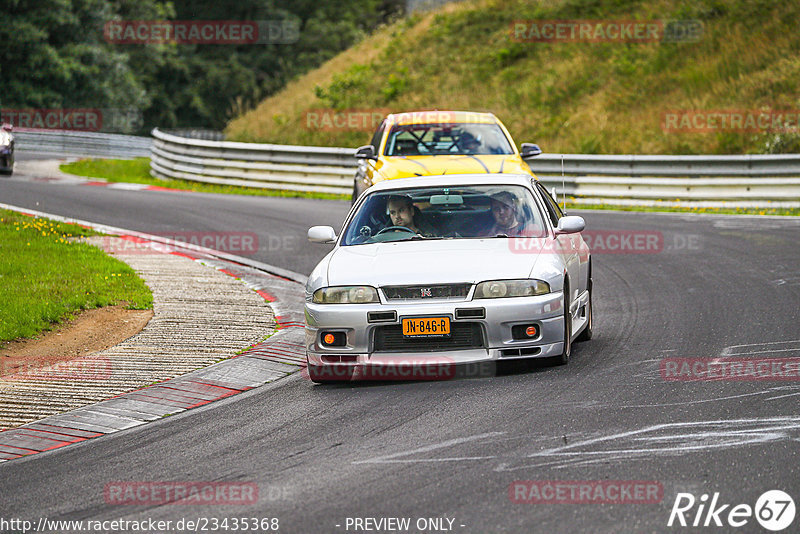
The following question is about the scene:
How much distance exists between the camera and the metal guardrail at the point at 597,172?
66.6ft

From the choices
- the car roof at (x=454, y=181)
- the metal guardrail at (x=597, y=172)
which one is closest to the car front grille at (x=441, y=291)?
the car roof at (x=454, y=181)

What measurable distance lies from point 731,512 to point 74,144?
36.3m

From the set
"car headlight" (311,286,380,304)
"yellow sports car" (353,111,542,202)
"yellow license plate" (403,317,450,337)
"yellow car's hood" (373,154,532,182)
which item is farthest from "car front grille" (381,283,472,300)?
"yellow sports car" (353,111,542,202)

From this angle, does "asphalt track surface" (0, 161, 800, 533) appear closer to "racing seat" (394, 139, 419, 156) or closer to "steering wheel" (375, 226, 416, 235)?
"steering wheel" (375, 226, 416, 235)

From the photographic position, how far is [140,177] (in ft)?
97.0

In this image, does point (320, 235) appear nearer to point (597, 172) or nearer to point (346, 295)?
point (346, 295)

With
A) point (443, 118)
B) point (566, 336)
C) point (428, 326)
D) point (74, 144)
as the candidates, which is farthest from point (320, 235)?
point (74, 144)

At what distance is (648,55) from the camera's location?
3028cm

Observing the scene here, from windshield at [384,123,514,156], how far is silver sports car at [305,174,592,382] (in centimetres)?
645

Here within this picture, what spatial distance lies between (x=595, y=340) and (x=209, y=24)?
58.5 m

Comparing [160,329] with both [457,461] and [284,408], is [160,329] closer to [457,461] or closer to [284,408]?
[284,408]

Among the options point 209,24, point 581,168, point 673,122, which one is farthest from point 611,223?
point 209,24

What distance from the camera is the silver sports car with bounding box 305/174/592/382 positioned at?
7949 mm

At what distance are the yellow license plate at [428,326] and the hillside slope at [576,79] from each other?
647 inches
